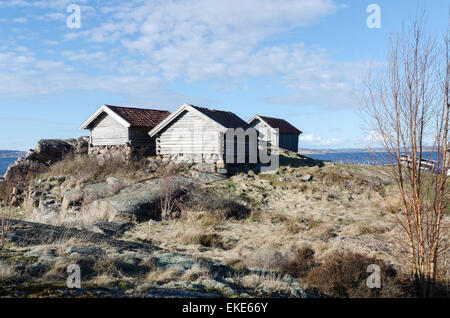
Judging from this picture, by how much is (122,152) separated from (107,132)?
7.67 ft

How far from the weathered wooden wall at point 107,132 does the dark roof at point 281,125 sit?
64.3ft

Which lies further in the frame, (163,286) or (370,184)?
(370,184)

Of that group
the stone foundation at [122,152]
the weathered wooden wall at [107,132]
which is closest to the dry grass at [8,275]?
the stone foundation at [122,152]

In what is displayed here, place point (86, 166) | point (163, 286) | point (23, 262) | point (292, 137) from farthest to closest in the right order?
1. point (292, 137)
2. point (86, 166)
3. point (23, 262)
4. point (163, 286)

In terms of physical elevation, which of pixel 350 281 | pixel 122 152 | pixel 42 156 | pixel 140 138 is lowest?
pixel 350 281

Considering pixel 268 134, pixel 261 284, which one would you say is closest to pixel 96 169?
pixel 261 284

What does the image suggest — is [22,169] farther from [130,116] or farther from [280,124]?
[280,124]

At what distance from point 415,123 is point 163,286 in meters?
4.75

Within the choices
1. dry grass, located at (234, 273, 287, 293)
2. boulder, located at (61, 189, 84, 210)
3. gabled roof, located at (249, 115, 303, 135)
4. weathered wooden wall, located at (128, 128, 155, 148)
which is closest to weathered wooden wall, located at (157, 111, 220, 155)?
weathered wooden wall, located at (128, 128, 155, 148)

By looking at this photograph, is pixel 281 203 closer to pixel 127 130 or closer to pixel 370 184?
pixel 370 184

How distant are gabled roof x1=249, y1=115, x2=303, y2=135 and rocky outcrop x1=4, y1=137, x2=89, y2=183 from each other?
1972 centimetres

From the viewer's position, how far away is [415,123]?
5297 millimetres

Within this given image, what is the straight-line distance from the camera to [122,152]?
71.2 feet
